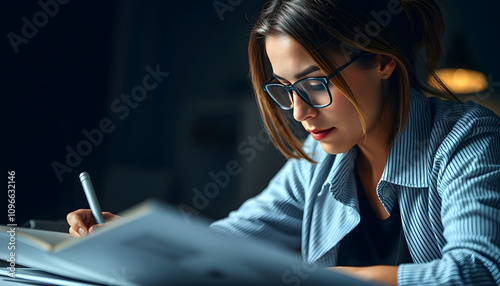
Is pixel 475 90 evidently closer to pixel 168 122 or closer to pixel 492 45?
pixel 492 45

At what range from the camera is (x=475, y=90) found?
1.77 meters

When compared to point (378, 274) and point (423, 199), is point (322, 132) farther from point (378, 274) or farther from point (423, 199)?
point (378, 274)

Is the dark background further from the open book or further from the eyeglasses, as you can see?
the open book

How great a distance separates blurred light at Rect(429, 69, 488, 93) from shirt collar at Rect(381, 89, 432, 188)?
0.73m

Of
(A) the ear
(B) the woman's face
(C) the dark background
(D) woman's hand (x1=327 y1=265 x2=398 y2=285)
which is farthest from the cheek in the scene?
(C) the dark background

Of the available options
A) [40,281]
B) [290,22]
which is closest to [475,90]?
[290,22]

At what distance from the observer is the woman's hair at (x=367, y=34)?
0.98 m
